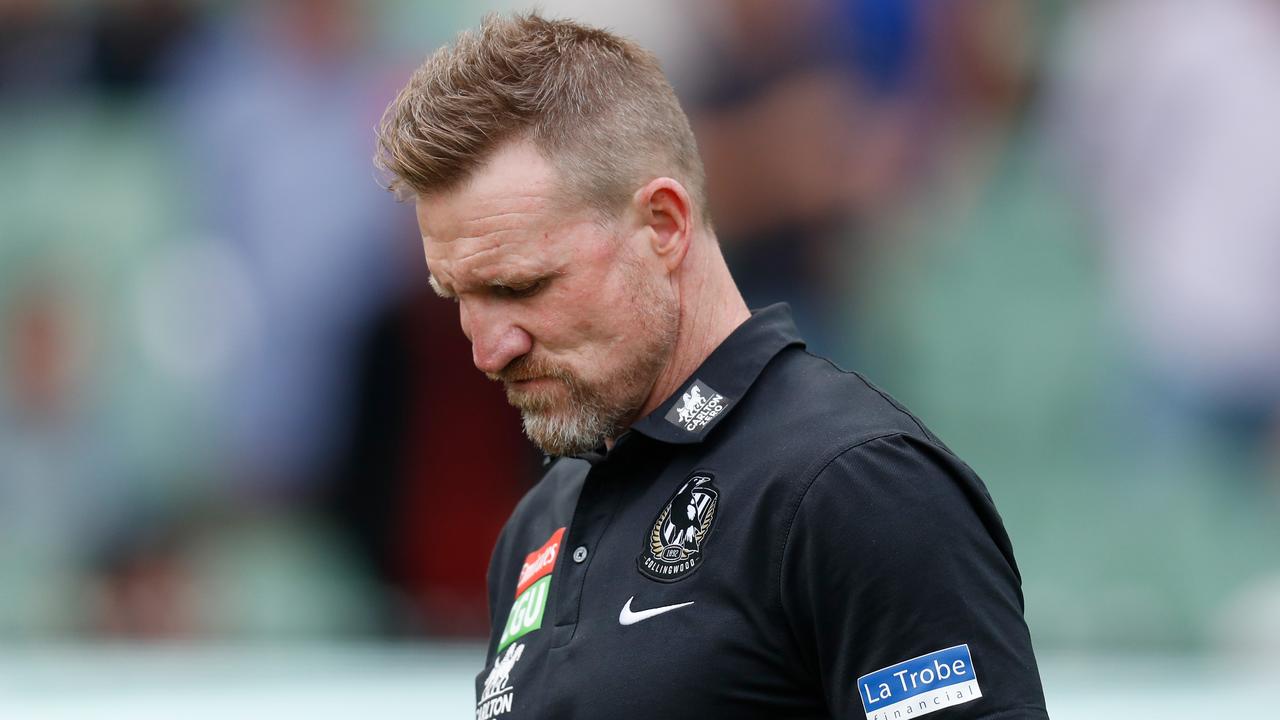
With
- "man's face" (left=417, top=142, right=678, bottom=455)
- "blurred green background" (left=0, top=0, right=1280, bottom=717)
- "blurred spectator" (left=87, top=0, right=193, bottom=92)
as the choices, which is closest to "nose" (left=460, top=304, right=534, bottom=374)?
"man's face" (left=417, top=142, right=678, bottom=455)

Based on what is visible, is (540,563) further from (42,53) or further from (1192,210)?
(42,53)

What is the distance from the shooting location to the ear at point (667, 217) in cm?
168

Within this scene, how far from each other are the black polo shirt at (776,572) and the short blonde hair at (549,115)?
0.23 meters

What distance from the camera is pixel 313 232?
4.99 metres

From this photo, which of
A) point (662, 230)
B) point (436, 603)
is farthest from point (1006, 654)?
point (436, 603)

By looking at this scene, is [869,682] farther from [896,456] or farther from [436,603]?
[436,603]

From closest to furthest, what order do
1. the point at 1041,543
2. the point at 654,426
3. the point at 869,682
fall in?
1. the point at 869,682
2. the point at 654,426
3. the point at 1041,543

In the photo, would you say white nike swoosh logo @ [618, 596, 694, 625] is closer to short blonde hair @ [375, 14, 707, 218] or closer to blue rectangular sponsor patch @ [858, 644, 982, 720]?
blue rectangular sponsor patch @ [858, 644, 982, 720]

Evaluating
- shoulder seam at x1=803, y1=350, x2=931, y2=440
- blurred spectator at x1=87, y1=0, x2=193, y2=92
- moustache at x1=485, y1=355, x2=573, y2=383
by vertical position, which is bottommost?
shoulder seam at x1=803, y1=350, x2=931, y2=440

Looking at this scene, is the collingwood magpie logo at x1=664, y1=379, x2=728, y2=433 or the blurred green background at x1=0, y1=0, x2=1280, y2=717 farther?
the blurred green background at x1=0, y1=0, x2=1280, y2=717

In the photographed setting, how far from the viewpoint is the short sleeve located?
4.42ft

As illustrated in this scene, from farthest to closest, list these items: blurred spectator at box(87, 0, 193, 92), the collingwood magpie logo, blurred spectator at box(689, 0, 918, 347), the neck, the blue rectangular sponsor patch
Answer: blurred spectator at box(87, 0, 193, 92)
blurred spectator at box(689, 0, 918, 347)
the neck
the collingwood magpie logo
the blue rectangular sponsor patch

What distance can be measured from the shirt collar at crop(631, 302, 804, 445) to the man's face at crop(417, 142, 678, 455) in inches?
2.0

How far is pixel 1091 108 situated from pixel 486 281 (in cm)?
335
